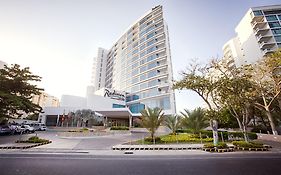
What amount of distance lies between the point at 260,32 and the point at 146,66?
3854cm

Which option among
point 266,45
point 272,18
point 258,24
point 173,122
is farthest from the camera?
point 258,24

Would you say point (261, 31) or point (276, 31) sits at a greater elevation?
point (261, 31)

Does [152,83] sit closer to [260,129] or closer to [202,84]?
[260,129]

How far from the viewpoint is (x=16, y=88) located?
→ 20969 millimetres

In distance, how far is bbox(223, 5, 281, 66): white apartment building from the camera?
46.8 meters

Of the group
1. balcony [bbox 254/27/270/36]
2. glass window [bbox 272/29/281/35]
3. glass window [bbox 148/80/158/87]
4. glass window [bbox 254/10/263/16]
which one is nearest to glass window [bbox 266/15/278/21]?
glass window [bbox 254/10/263/16]

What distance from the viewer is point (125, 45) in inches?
2972

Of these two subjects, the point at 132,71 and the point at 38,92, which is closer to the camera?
the point at 38,92

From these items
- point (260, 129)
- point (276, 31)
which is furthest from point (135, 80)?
point (276, 31)

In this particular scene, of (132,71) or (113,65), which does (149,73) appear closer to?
(132,71)

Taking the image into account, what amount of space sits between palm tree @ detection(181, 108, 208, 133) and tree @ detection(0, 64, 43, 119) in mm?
21935

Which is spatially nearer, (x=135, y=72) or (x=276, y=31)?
(x=276, y=31)

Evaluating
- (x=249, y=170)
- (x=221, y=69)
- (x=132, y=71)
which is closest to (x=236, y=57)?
(x=132, y=71)

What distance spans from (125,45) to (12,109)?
60179 millimetres
